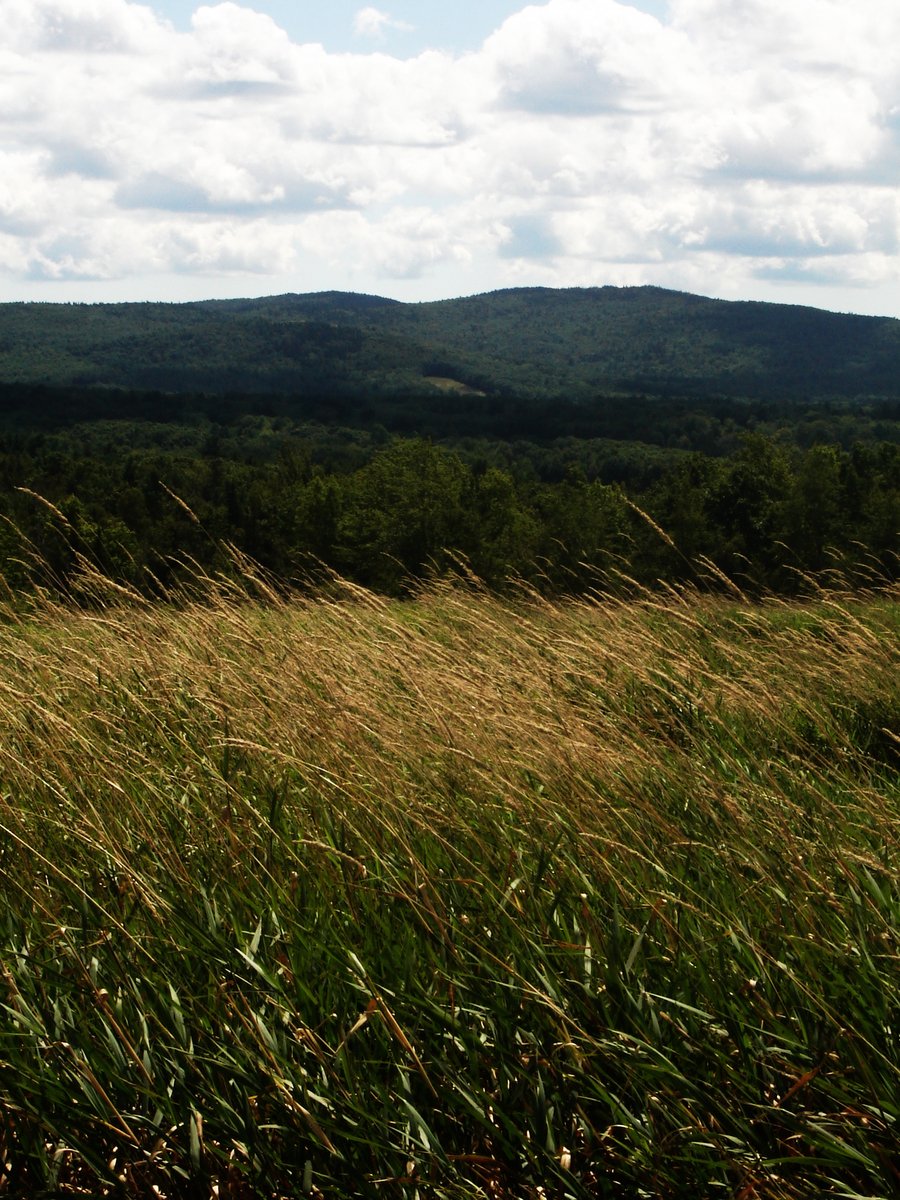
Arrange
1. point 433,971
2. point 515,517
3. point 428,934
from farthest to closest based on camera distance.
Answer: point 515,517 → point 428,934 → point 433,971

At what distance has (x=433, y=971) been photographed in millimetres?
2736

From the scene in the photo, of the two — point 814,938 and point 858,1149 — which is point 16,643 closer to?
point 814,938

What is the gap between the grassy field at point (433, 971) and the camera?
232cm

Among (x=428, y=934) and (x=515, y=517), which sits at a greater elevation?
(x=428, y=934)

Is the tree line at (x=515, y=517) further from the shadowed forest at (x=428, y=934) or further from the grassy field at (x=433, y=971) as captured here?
the grassy field at (x=433, y=971)

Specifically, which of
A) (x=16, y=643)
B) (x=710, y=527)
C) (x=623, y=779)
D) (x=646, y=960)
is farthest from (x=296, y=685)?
(x=710, y=527)

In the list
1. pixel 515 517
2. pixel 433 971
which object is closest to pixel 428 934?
pixel 433 971

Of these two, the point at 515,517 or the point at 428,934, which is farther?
the point at 515,517

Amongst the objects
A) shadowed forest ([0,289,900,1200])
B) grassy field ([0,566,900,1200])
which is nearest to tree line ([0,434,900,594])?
shadowed forest ([0,289,900,1200])

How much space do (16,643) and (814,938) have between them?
438cm

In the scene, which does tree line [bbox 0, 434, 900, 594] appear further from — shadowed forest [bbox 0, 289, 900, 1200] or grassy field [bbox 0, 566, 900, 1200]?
grassy field [bbox 0, 566, 900, 1200]

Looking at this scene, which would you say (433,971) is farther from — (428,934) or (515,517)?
(515,517)

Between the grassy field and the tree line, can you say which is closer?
the grassy field

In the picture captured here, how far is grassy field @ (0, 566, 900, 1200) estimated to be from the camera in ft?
7.60
